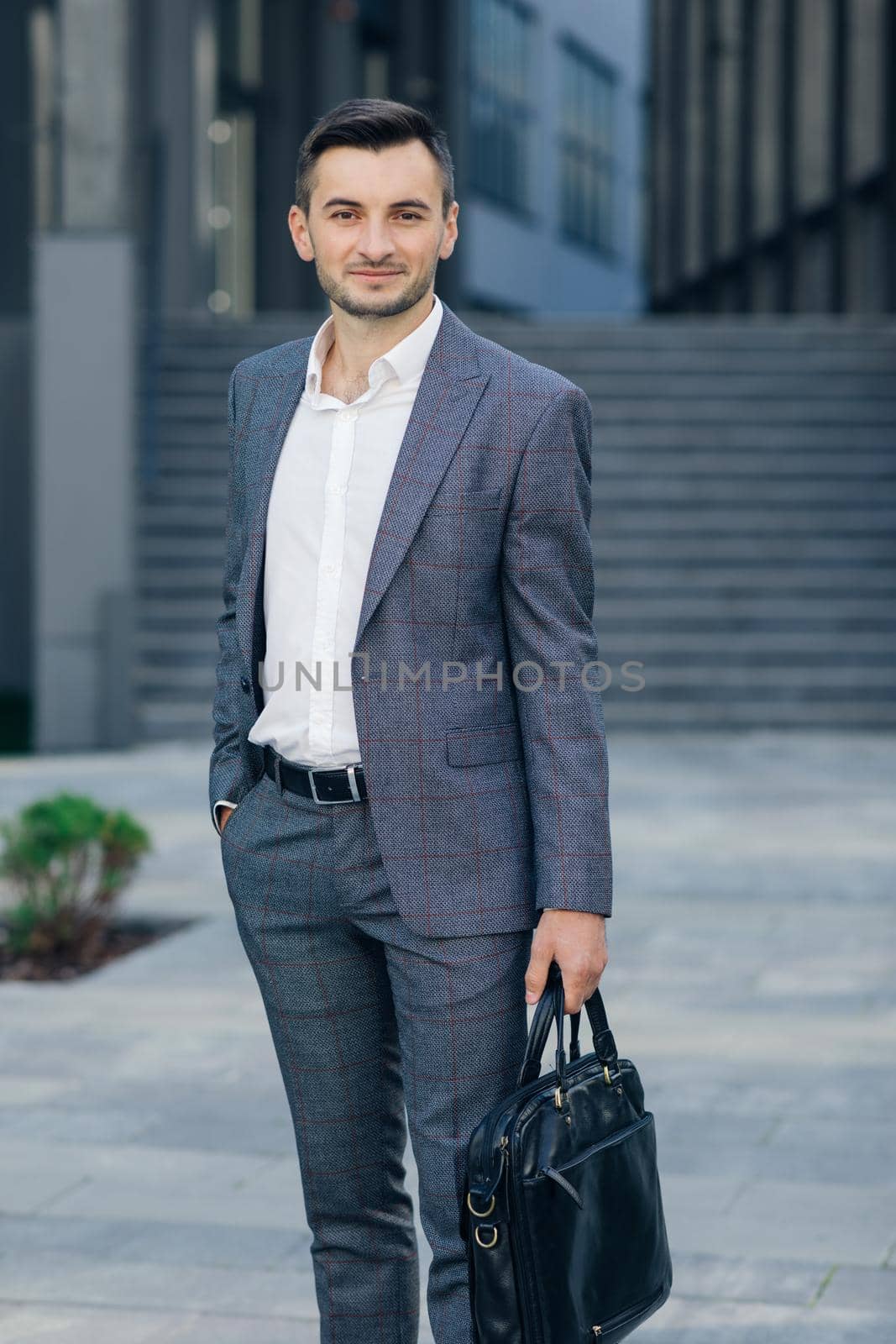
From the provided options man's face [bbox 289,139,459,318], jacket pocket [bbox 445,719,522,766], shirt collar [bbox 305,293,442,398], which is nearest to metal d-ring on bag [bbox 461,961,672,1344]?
jacket pocket [bbox 445,719,522,766]

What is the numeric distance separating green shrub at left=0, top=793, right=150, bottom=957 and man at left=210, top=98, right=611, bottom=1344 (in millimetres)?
4192

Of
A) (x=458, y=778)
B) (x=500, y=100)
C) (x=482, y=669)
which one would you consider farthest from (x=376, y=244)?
(x=500, y=100)

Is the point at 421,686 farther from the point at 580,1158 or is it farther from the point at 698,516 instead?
the point at 698,516

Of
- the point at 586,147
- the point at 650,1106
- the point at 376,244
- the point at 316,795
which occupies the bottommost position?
the point at 650,1106

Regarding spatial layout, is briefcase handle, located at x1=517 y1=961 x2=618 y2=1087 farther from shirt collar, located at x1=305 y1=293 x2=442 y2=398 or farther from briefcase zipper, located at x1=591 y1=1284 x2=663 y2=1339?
shirt collar, located at x1=305 y1=293 x2=442 y2=398

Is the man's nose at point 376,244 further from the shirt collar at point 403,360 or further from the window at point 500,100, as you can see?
the window at point 500,100

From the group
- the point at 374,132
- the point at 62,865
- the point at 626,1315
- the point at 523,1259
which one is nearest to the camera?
the point at 523,1259

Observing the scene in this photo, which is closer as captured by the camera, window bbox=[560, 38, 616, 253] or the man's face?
the man's face

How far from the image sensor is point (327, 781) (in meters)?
2.70

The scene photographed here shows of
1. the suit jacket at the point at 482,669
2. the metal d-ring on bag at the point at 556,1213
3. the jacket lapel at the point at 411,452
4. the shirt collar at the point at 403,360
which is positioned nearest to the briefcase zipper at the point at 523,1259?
the metal d-ring on bag at the point at 556,1213

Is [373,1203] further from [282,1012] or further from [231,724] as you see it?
[231,724]

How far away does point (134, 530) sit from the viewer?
13.4m

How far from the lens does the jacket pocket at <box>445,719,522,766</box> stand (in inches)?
105

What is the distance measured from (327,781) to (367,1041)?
1.32 feet
